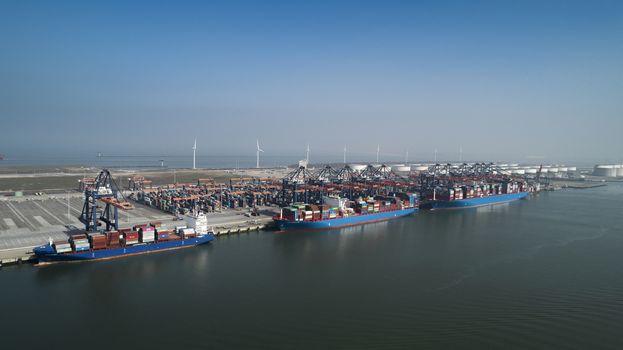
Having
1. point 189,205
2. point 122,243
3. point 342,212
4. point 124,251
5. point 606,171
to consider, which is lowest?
point 124,251

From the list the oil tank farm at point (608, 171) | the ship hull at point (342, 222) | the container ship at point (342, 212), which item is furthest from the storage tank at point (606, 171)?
the ship hull at point (342, 222)

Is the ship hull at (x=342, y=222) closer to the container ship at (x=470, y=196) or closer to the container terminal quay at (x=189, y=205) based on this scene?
the container terminal quay at (x=189, y=205)

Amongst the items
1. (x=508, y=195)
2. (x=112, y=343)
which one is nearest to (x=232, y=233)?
(x=112, y=343)

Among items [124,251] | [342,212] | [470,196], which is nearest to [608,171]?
[470,196]

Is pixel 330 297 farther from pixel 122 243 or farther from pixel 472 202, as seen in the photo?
pixel 472 202

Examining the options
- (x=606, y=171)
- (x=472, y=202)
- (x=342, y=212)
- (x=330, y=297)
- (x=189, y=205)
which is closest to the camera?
(x=330, y=297)

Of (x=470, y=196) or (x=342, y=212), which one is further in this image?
(x=470, y=196)

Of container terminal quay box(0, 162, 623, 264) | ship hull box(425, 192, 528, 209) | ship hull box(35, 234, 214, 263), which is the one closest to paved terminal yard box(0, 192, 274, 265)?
container terminal quay box(0, 162, 623, 264)
